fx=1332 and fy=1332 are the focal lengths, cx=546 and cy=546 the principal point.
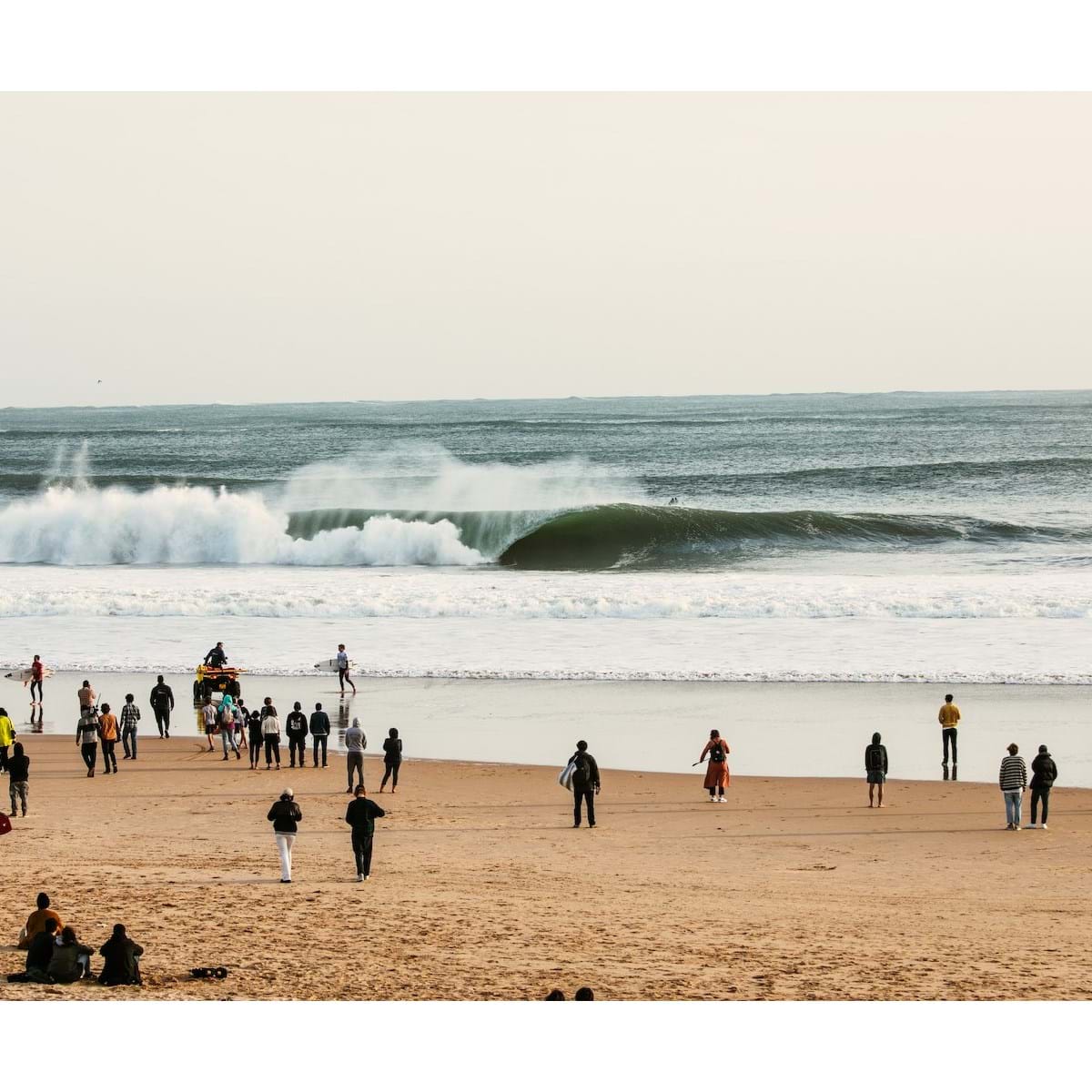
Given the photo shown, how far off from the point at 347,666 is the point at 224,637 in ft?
20.0

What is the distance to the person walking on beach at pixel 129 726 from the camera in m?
18.2

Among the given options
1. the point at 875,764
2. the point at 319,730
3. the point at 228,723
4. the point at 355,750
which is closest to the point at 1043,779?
the point at 875,764

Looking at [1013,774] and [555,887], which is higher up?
[1013,774]

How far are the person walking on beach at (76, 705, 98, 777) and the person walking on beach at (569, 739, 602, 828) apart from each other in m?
6.79

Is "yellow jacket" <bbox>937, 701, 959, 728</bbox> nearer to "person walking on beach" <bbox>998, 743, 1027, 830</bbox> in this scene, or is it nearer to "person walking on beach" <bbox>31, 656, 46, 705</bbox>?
"person walking on beach" <bbox>998, 743, 1027, 830</bbox>

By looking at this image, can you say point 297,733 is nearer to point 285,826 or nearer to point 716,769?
point 285,826

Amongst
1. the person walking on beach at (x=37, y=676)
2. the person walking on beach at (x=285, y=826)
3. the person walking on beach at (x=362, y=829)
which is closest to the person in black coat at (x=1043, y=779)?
the person walking on beach at (x=362, y=829)

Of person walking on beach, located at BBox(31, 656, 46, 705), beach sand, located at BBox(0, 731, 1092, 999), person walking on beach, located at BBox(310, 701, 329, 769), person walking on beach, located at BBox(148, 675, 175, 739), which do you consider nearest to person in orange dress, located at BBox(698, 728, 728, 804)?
beach sand, located at BBox(0, 731, 1092, 999)

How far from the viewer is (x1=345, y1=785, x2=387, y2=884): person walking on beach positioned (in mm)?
12375

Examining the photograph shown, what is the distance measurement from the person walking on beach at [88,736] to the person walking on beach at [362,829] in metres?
6.43

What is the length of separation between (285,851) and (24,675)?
1003cm

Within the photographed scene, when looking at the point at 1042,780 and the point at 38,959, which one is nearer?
the point at 38,959

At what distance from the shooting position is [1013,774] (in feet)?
47.1

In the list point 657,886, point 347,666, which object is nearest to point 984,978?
point 657,886
